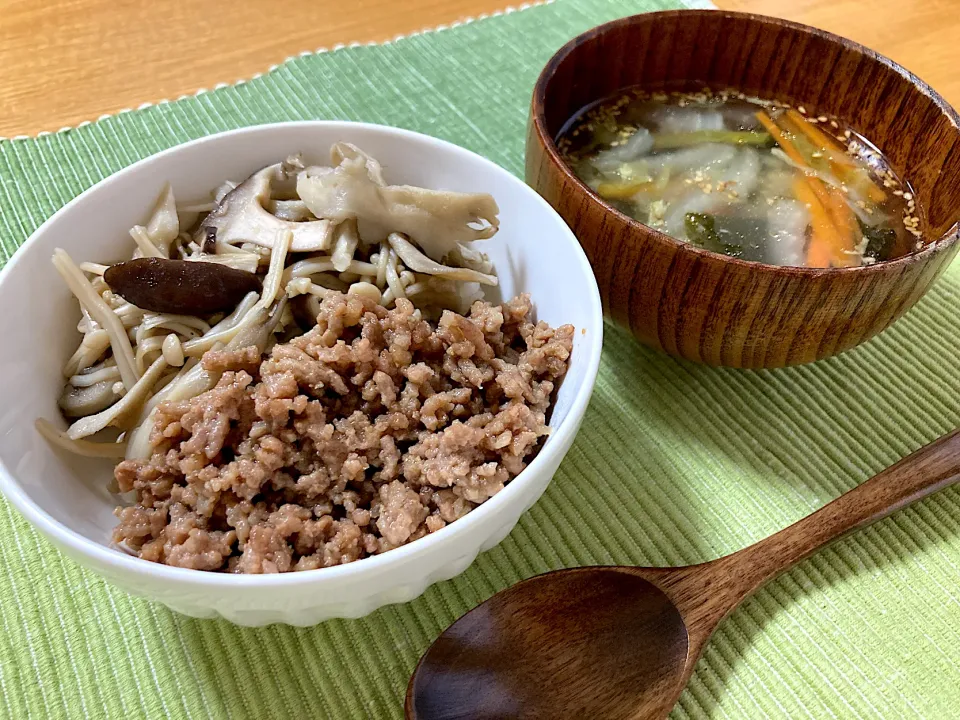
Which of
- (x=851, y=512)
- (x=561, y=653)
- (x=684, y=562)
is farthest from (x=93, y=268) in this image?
(x=851, y=512)

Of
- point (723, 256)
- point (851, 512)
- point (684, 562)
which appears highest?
point (723, 256)

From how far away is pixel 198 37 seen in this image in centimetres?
203

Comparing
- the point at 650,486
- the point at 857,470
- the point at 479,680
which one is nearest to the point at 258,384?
the point at 479,680

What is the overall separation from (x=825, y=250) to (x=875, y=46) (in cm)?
113

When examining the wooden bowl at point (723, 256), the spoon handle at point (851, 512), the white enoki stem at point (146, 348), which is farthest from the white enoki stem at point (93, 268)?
the spoon handle at point (851, 512)

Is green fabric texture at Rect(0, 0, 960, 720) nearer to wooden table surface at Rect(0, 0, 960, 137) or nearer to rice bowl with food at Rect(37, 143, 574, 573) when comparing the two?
rice bowl with food at Rect(37, 143, 574, 573)

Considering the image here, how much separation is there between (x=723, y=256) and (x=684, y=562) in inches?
17.9

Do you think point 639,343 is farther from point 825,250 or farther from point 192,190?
point 192,190

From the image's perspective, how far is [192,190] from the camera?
1229 millimetres

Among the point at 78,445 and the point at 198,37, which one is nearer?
the point at 78,445

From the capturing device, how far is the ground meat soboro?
850 millimetres

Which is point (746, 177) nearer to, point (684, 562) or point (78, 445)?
point (684, 562)

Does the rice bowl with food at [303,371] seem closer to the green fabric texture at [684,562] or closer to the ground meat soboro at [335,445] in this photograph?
Result: the ground meat soboro at [335,445]

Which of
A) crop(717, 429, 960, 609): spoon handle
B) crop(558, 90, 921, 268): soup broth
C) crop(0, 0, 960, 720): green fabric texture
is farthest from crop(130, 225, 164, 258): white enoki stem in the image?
crop(717, 429, 960, 609): spoon handle
